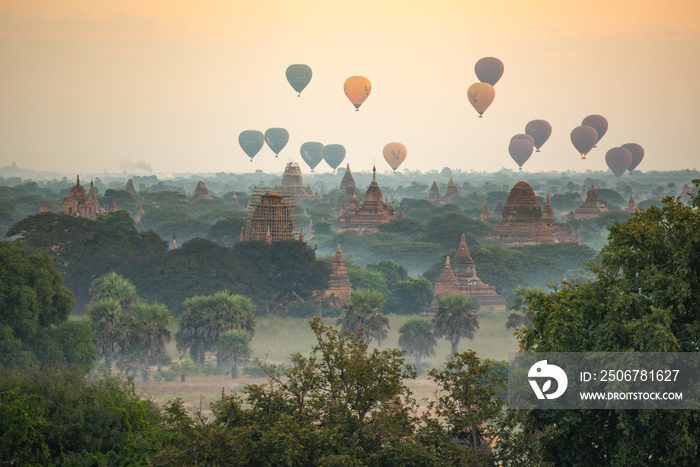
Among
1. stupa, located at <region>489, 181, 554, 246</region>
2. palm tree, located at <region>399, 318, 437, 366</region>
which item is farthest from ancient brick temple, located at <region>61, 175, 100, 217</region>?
palm tree, located at <region>399, 318, 437, 366</region>

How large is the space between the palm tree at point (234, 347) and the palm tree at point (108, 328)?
717cm

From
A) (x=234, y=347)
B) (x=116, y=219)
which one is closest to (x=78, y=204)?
(x=116, y=219)

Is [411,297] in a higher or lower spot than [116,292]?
lower

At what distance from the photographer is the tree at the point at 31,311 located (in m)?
53.6

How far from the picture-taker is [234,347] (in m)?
68.7

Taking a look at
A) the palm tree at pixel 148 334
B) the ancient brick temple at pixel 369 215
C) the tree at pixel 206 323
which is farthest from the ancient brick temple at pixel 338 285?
the ancient brick temple at pixel 369 215

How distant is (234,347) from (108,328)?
29.1 ft

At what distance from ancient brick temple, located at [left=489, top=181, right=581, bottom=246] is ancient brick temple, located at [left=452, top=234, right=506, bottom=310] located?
36496 millimetres

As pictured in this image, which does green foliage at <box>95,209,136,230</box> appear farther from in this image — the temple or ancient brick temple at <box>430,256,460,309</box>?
ancient brick temple at <box>430,256,460,309</box>

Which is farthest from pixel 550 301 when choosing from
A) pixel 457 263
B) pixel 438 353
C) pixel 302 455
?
pixel 457 263

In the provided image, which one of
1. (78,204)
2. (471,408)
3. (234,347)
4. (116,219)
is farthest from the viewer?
(78,204)

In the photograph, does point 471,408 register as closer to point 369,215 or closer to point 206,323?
point 206,323

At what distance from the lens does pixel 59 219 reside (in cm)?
10012

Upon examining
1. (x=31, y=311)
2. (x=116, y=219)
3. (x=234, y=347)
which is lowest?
(x=234, y=347)
